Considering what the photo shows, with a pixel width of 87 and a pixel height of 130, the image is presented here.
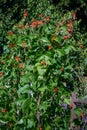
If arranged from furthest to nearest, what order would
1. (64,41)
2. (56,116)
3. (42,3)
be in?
1. (42,3)
2. (64,41)
3. (56,116)

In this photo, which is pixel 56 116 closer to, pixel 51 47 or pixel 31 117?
pixel 31 117

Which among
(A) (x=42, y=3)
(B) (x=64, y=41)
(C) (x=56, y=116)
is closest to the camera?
(C) (x=56, y=116)

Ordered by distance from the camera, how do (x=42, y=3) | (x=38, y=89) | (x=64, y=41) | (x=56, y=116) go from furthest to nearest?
(x=42, y=3)
(x=64, y=41)
(x=56, y=116)
(x=38, y=89)

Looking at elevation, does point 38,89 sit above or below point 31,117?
above

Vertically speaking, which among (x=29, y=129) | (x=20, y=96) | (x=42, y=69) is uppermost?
(x=42, y=69)

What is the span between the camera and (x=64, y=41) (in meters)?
4.45

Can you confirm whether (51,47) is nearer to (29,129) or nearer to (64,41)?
(64,41)

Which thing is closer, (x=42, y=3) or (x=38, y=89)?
(x=38, y=89)

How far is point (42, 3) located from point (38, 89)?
29.7ft

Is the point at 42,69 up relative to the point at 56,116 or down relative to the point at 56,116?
up

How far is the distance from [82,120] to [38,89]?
2.04 feet

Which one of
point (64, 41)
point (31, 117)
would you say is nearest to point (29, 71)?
point (31, 117)

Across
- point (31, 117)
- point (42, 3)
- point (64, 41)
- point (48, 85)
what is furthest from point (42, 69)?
point (42, 3)

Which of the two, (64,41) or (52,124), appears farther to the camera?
(64,41)
